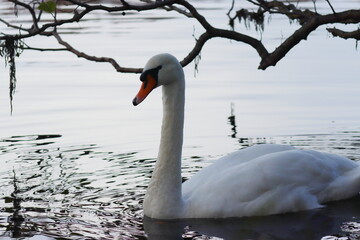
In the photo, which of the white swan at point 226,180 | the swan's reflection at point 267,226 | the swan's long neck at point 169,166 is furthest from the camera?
the swan's long neck at point 169,166

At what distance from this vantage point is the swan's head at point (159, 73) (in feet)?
27.7

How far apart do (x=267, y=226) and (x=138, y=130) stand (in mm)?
5020

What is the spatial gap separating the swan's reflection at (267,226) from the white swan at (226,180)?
104mm

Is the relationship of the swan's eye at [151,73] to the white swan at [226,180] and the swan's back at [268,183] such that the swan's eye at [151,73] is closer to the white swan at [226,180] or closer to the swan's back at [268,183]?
the white swan at [226,180]

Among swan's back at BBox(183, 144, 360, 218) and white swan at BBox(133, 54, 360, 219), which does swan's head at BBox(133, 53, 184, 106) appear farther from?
swan's back at BBox(183, 144, 360, 218)

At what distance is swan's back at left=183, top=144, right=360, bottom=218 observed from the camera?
8.50 metres

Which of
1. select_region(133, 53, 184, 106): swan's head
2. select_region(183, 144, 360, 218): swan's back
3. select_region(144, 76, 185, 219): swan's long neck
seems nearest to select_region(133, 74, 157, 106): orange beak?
select_region(133, 53, 184, 106): swan's head

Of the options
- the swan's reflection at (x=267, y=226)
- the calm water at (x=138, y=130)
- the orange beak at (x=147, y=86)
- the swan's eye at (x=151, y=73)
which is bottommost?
the swan's reflection at (x=267, y=226)

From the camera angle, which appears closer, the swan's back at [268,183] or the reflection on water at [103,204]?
the reflection on water at [103,204]

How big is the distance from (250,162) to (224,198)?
1.79 feet

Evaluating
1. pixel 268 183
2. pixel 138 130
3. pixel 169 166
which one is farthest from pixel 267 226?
pixel 138 130

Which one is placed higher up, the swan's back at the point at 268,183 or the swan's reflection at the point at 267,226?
the swan's back at the point at 268,183

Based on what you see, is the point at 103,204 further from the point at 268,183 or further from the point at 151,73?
the point at 268,183

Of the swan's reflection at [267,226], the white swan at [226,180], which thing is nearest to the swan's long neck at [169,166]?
the white swan at [226,180]
